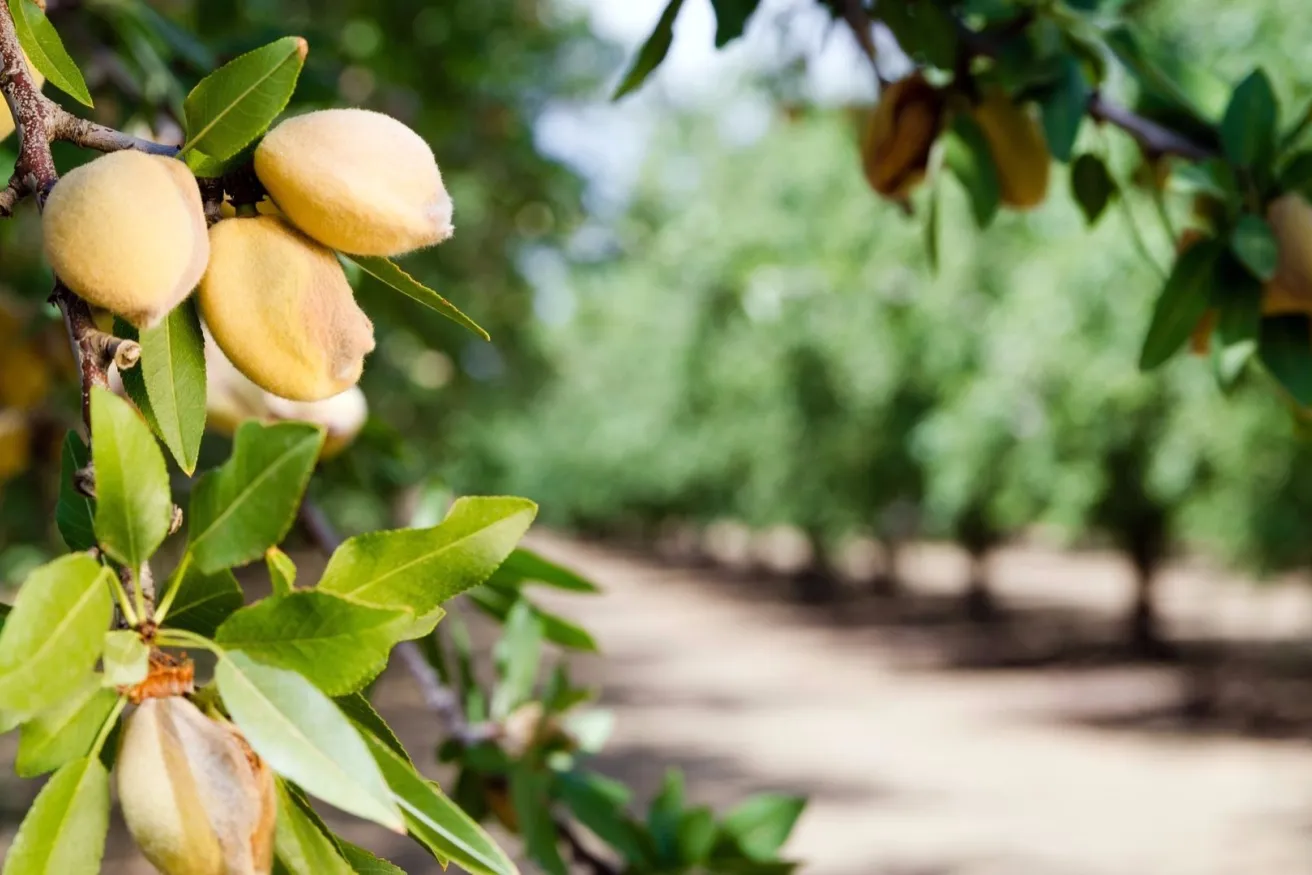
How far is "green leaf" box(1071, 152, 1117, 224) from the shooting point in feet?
3.68

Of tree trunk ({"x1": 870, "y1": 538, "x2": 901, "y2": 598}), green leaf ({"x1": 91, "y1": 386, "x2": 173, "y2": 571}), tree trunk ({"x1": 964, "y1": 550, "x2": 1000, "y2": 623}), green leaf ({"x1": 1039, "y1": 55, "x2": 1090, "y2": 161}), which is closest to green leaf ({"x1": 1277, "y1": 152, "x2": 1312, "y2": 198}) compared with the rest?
green leaf ({"x1": 1039, "y1": 55, "x2": 1090, "y2": 161})

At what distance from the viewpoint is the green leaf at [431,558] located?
1.64 ft

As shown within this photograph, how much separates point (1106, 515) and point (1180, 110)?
8.55 metres

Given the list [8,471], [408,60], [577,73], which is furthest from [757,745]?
[8,471]

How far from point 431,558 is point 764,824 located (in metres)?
0.88

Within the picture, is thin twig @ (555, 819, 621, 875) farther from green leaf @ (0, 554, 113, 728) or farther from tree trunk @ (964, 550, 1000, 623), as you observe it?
tree trunk @ (964, 550, 1000, 623)

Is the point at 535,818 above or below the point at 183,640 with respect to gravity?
below

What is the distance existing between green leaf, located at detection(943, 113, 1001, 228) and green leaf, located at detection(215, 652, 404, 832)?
836 mm

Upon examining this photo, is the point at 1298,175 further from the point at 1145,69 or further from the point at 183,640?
Answer: the point at 183,640

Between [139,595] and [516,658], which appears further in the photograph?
[516,658]

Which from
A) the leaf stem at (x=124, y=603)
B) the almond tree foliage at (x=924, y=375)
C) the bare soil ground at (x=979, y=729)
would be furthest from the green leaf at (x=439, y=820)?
the bare soil ground at (x=979, y=729)

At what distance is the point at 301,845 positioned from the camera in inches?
18.3

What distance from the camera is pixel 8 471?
141 cm

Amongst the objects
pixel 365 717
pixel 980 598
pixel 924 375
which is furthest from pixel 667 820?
pixel 980 598
